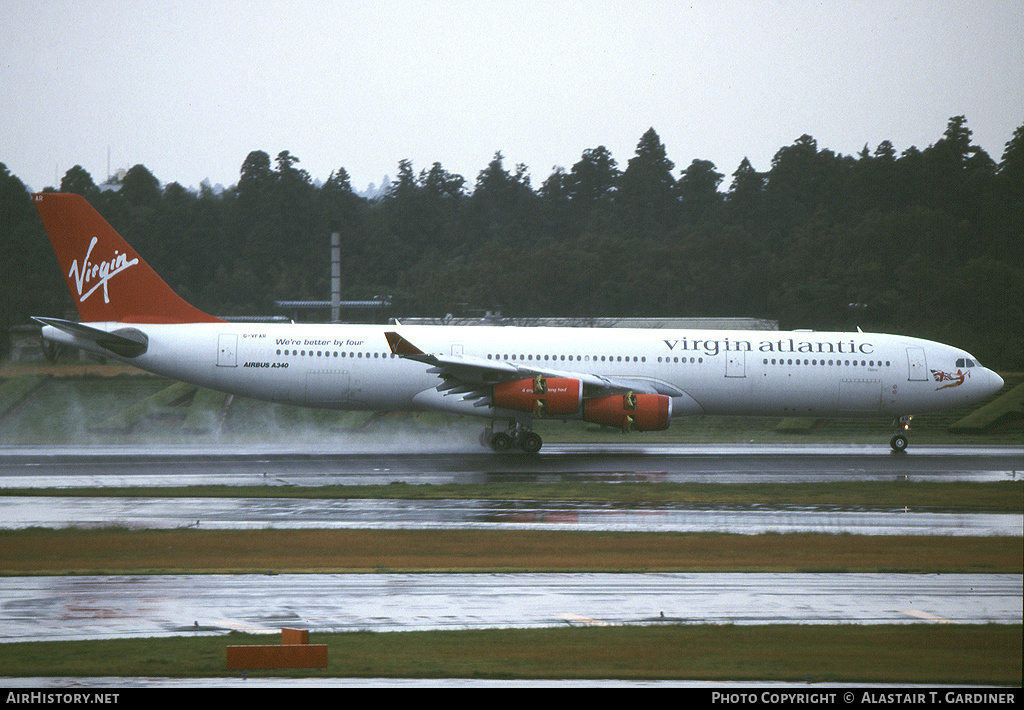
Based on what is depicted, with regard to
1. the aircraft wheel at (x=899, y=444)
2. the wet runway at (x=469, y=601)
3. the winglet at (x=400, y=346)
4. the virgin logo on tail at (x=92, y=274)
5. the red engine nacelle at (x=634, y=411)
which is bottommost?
the wet runway at (x=469, y=601)

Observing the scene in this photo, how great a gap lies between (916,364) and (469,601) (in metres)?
20.9

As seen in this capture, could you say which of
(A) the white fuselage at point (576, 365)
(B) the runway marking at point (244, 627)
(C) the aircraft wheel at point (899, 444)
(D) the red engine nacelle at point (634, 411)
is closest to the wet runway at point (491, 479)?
(C) the aircraft wheel at point (899, 444)

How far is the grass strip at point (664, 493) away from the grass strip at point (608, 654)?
8744 millimetres

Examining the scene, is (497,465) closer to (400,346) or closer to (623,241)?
(400,346)

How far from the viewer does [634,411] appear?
2541 centimetres

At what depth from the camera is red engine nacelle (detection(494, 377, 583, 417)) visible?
995 inches

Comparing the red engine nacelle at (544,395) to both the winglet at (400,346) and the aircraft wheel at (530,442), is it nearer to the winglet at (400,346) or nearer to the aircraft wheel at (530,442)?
the aircraft wheel at (530,442)

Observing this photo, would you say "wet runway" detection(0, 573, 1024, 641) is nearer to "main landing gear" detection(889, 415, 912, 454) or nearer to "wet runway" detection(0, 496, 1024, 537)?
"wet runway" detection(0, 496, 1024, 537)

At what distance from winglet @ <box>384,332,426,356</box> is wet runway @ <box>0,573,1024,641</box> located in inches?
493

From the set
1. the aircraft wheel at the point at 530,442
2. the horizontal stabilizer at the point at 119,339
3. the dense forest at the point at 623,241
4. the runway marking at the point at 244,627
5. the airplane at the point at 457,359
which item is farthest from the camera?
the dense forest at the point at 623,241

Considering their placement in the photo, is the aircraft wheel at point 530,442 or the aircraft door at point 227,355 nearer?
the aircraft wheel at point 530,442

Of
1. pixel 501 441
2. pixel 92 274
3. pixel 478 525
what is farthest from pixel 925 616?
pixel 92 274

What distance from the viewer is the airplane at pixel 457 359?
1057 inches

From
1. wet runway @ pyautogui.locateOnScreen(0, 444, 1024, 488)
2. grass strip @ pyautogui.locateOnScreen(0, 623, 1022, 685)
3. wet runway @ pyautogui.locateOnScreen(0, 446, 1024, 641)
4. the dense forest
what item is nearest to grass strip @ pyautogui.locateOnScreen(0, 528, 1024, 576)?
wet runway @ pyautogui.locateOnScreen(0, 446, 1024, 641)
